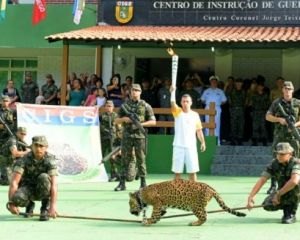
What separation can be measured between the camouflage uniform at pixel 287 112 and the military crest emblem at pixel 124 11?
9.98 metres

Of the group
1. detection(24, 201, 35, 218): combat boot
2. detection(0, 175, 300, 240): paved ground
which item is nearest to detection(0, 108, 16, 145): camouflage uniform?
detection(0, 175, 300, 240): paved ground

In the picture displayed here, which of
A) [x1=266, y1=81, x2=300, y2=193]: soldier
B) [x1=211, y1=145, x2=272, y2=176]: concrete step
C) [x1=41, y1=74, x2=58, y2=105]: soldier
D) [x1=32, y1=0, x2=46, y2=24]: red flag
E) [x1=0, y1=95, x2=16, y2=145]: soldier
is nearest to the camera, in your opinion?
[x1=266, y1=81, x2=300, y2=193]: soldier

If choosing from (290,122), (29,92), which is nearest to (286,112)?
(290,122)

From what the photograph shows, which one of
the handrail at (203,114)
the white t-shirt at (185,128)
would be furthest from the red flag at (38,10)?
the white t-shirt at (185,128)

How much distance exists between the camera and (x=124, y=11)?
21141mm

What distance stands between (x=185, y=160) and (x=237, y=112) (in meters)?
6.46

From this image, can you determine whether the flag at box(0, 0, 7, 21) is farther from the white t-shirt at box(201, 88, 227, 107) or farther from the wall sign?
the white t-shirt at box(201, 88, 227, 107)

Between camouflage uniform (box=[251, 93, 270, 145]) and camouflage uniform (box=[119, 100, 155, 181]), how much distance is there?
218 inches

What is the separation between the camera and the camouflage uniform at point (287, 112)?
11.6 meters

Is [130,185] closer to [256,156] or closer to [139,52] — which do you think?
[256,156]

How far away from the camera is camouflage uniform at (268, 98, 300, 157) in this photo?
11.6 meters

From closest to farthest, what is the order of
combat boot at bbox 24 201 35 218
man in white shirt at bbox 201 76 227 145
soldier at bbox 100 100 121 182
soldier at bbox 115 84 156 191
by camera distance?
combat boot at bbox 24 201 35 218 < soldier at bbox 115 84 156 191 < soldier at bbox 100 100 121 182 < man in white shirt at bbox 201 76 227 145

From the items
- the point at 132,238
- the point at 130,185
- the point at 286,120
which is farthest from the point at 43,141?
the point at 130,185

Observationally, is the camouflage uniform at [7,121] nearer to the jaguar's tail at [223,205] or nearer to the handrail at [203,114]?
the handrail at [203,114]
